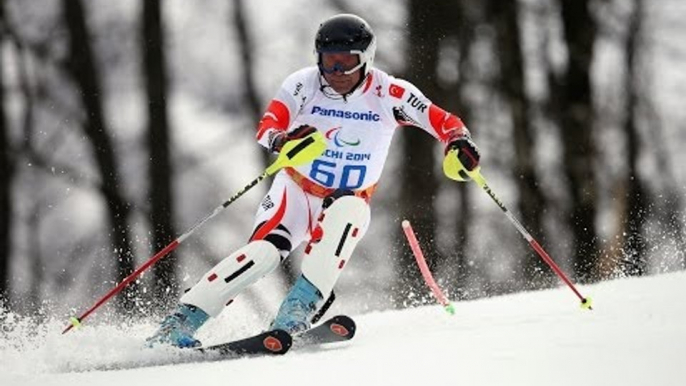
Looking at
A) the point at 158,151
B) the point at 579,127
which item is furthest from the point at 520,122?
the point at 158,151

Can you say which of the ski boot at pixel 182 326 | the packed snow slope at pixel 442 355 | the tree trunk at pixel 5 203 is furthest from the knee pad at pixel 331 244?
the tree trunk at pixel 5 203

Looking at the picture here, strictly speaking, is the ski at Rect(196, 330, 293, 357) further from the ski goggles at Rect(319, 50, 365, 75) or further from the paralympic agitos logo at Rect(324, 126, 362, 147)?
the ski goggles at Rect(319, 50, 365, 75)

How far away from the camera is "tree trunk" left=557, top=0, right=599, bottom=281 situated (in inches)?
563

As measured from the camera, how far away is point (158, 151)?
14.1 metres

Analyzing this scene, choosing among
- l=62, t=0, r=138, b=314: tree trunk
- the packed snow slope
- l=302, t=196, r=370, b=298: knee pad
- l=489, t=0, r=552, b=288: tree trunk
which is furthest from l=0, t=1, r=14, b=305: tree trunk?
l=302, t=196, r=370, b=298: knee pad

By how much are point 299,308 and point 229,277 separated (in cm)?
36

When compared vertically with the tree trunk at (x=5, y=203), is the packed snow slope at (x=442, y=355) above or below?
above

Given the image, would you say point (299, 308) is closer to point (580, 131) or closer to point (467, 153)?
point (467, 153)

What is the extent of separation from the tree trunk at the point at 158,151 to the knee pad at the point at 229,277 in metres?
7.63

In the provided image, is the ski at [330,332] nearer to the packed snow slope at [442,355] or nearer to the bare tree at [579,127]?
the packed snow slope at [442,355]

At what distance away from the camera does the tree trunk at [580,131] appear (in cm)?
1430

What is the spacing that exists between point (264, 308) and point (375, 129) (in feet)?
37.2

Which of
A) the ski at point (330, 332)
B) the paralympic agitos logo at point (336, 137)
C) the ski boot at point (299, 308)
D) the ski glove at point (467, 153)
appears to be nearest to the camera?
the ski boot at point (299, 308)

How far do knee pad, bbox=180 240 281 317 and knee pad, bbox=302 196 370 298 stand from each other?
0.66 feet
